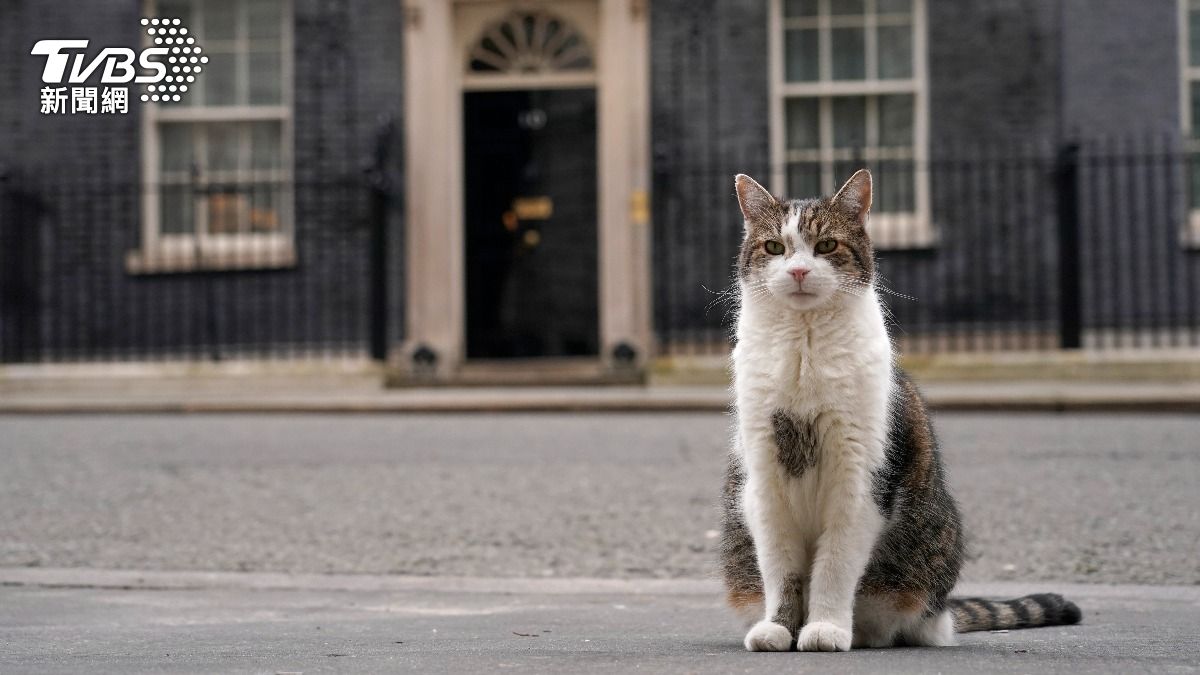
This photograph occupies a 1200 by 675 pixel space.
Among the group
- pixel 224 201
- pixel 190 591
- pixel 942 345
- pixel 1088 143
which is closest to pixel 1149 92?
pixel 1088 143

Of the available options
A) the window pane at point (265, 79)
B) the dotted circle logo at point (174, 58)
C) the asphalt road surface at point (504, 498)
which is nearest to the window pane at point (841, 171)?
the asphalt road surface at point (504, 498)

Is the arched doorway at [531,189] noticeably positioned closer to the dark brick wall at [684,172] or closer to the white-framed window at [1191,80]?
the dark brick wall at [684,172]

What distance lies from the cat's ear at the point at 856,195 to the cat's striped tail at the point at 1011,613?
1126mm

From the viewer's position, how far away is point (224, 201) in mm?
14922

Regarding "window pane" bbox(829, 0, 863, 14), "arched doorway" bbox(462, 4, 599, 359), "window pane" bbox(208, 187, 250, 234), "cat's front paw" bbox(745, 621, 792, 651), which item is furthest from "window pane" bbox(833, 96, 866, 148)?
"cat's front paw" bbox(745, 621, 792, 651)

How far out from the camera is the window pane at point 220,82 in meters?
15.2

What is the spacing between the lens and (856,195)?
4.25 m

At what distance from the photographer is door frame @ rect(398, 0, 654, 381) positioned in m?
14.6

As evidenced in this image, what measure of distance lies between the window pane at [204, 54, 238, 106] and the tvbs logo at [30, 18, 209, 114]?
0.42 ft

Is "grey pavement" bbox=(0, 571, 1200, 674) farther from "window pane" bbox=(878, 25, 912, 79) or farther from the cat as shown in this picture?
"window pane" bbox=(878, 25, 912, 79)

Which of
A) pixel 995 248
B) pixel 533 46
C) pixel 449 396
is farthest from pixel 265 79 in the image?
pixel 995 248

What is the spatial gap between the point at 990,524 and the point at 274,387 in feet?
26.8

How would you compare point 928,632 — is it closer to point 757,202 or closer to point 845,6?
point 757,202

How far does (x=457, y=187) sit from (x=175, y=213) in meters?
2.66
